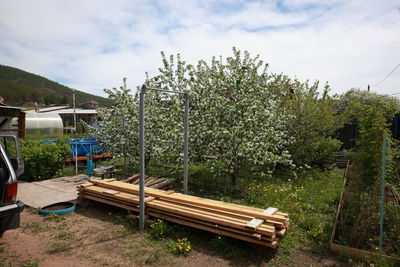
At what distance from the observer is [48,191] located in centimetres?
726

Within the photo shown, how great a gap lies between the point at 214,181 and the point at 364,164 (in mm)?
4218

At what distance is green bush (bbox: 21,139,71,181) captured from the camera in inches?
329

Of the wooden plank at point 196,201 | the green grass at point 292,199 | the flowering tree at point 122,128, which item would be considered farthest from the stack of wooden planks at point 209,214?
the flowering tree at point 122,128

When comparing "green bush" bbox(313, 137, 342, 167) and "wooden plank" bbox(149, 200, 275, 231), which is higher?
"green bush" bbox(313, 137, 342, 167)

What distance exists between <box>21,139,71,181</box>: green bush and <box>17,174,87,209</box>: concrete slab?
384 mm

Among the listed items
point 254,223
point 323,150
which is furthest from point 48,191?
point 323,150

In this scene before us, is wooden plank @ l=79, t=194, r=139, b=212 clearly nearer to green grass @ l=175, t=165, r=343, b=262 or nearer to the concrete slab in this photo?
the concrete slab

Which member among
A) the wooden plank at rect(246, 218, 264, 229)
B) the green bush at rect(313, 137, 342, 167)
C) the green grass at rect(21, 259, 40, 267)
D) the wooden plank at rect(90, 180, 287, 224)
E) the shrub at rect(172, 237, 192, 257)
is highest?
the green bush at rect(313, 137, 342, 167)

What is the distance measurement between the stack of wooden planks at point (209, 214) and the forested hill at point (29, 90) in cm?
4282

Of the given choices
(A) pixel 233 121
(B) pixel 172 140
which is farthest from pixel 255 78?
(B) pixel 172 140

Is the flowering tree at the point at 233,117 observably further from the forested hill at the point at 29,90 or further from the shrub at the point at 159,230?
the forested hill at the point at 29,90

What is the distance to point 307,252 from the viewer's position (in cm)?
414

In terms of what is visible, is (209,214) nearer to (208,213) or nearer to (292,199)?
(208,213)

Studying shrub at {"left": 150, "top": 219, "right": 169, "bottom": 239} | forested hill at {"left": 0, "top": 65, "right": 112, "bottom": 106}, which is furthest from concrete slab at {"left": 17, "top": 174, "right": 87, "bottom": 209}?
forested hill at {"left": 0, "top": 65, "right": 112, "bottom": 106}
